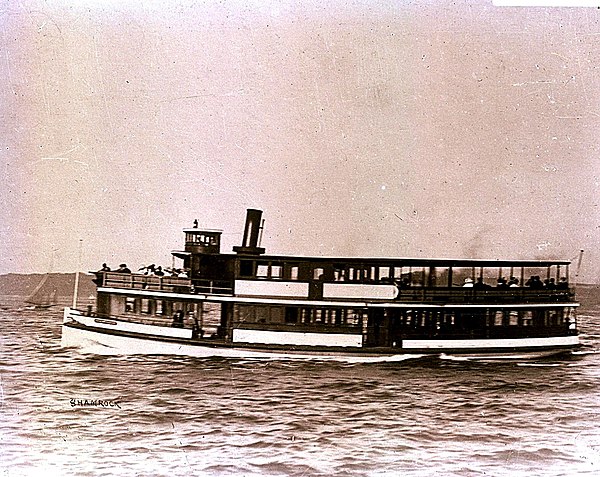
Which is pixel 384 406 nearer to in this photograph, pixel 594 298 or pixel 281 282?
pixel 281 282

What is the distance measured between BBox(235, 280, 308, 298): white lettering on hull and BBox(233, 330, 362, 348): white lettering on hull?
0.66 metres

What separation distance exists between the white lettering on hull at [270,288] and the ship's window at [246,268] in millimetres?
144

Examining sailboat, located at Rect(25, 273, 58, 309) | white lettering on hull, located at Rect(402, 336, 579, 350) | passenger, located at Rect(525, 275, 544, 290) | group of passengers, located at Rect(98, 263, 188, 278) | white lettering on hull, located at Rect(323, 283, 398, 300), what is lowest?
white lettering on hull, located at Rect(402, 336, 579, 350)

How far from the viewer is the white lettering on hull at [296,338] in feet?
35.6

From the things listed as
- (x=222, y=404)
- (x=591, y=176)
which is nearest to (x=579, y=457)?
(x=591, y=176)

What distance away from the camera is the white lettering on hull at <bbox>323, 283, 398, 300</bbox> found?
36.0ft

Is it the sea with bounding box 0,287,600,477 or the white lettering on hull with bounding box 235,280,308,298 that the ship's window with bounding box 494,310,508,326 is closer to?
the sea with bounding box 0,287,600,477

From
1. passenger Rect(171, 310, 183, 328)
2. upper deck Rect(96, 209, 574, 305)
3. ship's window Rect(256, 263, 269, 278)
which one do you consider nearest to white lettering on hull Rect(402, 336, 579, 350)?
upper deck Rect(96, 209, 574, 305)

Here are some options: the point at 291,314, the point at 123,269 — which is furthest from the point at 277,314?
the point at 123,269

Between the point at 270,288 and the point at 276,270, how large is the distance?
0.48 metres

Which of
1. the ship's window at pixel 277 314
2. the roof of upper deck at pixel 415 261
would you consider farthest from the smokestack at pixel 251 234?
the ship's window at pixel 277 314

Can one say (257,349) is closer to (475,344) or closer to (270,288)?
(270,288)

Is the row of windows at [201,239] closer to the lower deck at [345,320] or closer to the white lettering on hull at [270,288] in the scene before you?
the white lettering on hull at [270,288]

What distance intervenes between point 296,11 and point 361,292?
16.3 ft
